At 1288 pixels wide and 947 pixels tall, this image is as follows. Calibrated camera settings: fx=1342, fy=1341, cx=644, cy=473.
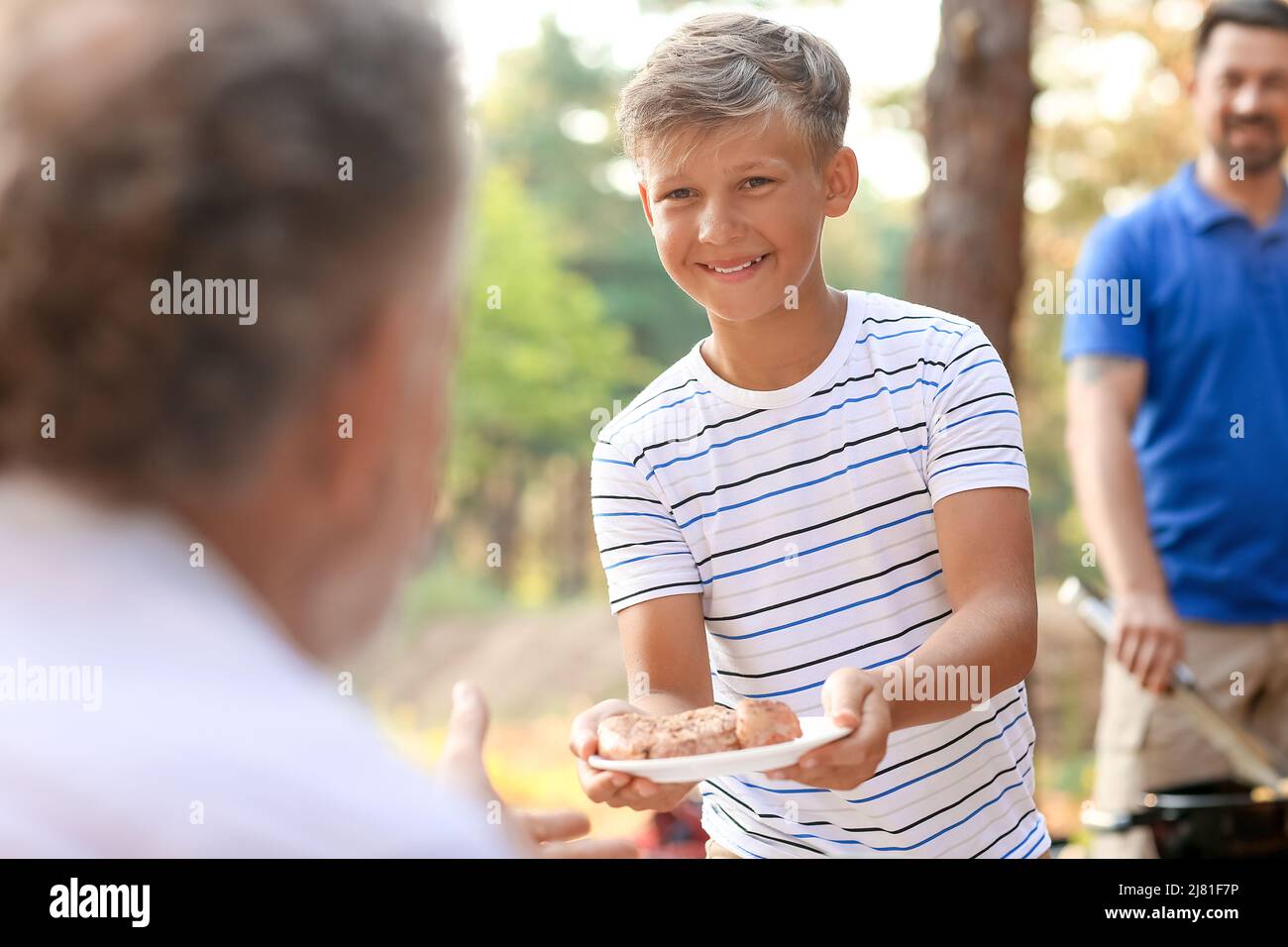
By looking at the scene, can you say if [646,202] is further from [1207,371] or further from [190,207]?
[1207,371]

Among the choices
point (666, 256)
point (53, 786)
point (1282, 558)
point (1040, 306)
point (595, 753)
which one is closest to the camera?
point (53, 786)

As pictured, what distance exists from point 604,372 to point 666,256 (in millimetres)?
13052

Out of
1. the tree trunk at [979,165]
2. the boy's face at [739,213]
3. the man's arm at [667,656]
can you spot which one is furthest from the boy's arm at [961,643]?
the tree trunk at [979,165]

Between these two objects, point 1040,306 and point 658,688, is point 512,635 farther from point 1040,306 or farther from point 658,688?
point 658,688

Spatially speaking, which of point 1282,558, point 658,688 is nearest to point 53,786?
point 658,688

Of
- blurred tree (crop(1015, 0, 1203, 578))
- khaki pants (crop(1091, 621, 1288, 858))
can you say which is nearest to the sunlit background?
blurred tree (crop(1015, 0, 1203, 578))

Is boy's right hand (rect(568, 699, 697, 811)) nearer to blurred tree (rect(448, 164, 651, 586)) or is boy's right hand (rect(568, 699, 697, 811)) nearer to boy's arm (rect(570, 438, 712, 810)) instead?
boy's arm (rect(570, 438, 712, 810))

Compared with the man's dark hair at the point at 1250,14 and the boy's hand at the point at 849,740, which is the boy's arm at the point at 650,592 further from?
the man's dark hair at the point at 1250,14

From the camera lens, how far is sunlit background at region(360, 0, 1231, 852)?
922 centimetres

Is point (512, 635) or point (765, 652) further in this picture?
point (512, 635)

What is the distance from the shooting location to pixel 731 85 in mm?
1834

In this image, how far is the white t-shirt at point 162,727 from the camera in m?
0.73

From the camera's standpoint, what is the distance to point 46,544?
78 centimetres

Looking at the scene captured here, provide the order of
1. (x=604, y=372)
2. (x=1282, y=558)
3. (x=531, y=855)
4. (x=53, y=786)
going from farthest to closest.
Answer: (x=604, y=372)
(x=1282, y=558)
(x=531, y=855)
(x=53, y=786)
